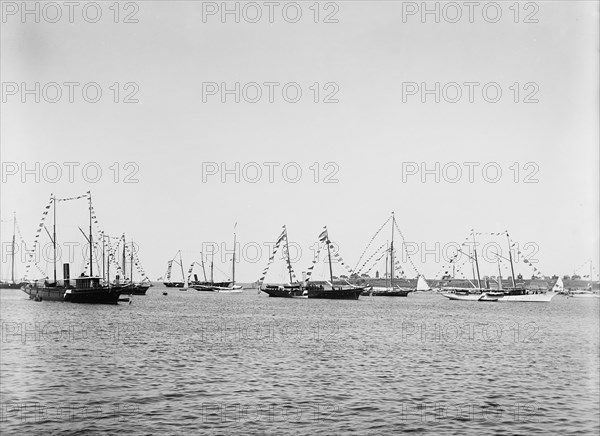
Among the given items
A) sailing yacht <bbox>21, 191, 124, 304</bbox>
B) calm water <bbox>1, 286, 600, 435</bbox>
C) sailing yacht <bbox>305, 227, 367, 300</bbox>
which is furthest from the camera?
sailing yacht <bbox>305, 227, 367, 300</bbox>

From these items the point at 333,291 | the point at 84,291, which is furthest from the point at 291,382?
the point at 333,291

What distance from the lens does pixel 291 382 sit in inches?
1205

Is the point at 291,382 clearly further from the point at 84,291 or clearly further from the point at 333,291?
the point at 333,291

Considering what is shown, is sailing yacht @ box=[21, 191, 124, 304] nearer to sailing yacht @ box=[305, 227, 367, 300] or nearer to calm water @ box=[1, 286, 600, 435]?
calm water @ box=[1, 286, 600, 435]

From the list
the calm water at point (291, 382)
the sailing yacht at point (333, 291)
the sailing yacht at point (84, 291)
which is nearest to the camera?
the calm water at point (291, 382)

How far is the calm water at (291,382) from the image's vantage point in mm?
22859

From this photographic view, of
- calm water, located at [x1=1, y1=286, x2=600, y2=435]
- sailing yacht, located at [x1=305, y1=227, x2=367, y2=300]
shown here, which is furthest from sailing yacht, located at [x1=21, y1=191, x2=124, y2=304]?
sailing yacht, located at [x1=305, y1=227, x2=367, y2=300]

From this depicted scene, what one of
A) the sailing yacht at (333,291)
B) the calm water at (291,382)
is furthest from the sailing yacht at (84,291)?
the sailing yacht at (333,291)

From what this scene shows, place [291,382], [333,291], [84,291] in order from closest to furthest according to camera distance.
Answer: [291,382] < [84,291] < [333,291]

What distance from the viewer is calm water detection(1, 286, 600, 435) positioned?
2286 cm

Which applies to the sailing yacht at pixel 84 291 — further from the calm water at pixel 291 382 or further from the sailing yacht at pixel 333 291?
the sailing yacht at pixel 333 291

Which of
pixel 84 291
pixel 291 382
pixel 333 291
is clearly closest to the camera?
pixel 291 382

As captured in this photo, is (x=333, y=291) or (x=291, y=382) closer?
(x=291, y=382)

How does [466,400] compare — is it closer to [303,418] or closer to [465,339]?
[303,418]
